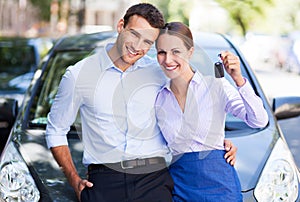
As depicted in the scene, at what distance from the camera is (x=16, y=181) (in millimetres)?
3521

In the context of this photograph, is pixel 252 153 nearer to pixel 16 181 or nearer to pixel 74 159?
pixel 74 159

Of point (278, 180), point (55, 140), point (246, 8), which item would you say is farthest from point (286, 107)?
point (246, 8)

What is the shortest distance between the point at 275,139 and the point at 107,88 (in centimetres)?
135

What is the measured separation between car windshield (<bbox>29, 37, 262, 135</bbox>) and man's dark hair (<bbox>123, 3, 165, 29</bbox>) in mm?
943

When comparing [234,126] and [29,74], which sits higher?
[234,126]

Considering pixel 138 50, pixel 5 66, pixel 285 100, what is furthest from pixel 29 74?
pixel 138 50

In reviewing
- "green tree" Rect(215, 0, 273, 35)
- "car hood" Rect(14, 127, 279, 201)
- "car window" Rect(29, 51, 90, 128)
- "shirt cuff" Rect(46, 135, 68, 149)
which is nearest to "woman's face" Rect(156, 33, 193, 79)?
"shirt cuff" Rect(46, 135, 68, 149)

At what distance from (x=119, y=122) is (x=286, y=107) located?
2025mm

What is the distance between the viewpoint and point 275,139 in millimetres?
3898

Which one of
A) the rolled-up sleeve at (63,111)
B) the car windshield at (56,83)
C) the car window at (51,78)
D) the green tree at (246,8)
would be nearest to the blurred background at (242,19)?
the green tree at (246,8)

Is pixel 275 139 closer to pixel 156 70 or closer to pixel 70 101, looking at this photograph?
pixel 156 70

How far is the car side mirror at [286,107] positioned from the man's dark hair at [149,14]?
2.01 meters

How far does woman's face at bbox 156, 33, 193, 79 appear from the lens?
2.83 metres

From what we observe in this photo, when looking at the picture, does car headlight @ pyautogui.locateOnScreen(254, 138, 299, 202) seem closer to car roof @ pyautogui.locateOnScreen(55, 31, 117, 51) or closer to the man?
the man
